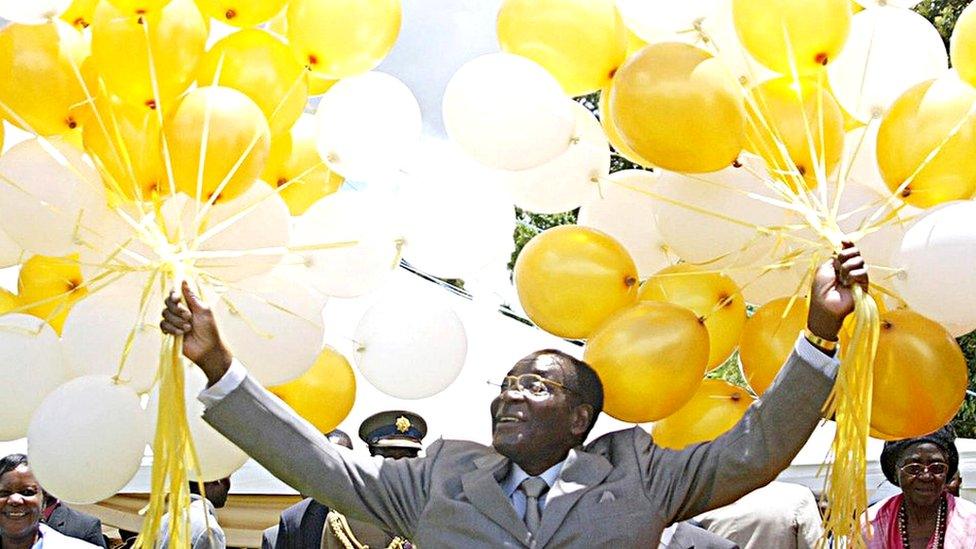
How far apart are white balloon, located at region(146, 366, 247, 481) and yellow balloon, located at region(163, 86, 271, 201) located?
19.9 inches

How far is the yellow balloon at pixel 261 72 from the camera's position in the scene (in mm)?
3535

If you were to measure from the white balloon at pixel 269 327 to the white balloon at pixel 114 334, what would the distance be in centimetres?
22

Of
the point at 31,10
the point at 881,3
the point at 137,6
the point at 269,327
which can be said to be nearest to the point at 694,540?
the point at 269,327

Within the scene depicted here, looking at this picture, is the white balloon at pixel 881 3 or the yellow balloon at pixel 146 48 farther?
the white balloon at pixel 881 3

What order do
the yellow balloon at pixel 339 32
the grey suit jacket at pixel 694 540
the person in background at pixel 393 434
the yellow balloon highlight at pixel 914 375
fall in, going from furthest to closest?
the person in background at pixel 393 434 → the grey suit jacket at pixel 694 540 → the yellow balloon at pixel 339 32 → the yellow balloon highlight at pixel 914 375

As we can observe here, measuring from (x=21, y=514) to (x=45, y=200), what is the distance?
64.0 inches

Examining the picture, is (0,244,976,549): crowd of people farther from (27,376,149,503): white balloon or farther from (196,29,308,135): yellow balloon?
(196,29,308,135): yellow balloon

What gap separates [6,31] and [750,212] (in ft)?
A: 6.46

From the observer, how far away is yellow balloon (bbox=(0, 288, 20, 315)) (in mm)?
3913

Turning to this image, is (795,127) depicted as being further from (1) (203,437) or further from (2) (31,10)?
(2) (31,10)

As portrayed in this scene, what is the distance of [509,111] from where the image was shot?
3.49 meters

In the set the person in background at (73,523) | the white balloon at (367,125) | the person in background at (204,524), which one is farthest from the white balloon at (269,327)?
the person in background at (73,523)

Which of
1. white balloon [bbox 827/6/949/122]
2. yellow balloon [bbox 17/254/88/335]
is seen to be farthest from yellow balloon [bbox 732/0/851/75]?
yellow balloon [bbox 17/254/88/335]

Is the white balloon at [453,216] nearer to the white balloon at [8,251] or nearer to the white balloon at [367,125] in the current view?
the white balloon at [367,125]
